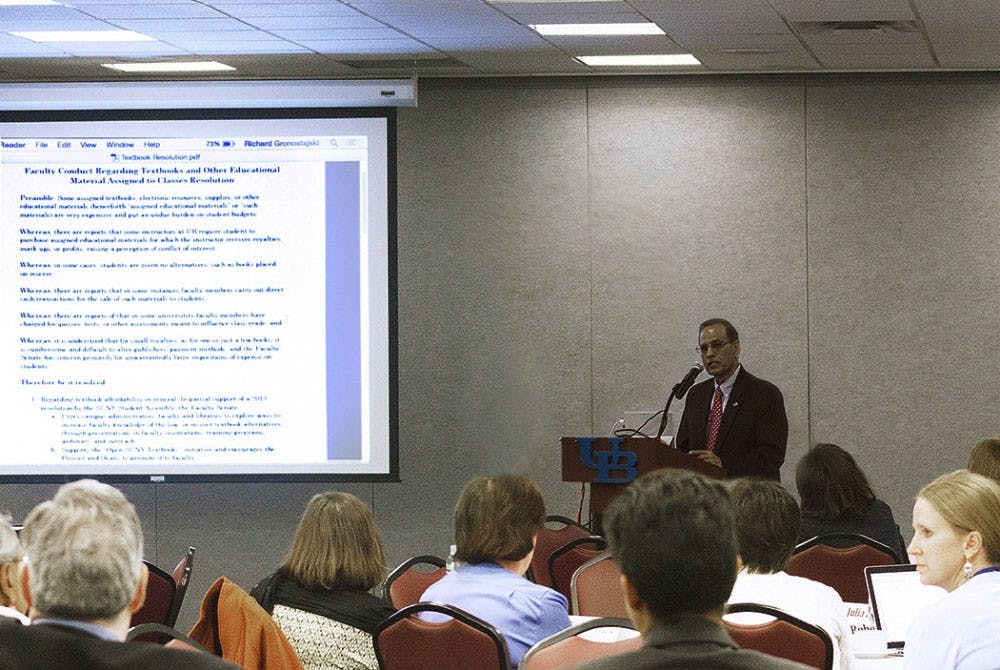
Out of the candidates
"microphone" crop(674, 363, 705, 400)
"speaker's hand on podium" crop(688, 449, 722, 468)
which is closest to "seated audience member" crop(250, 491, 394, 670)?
"microphone" crop(674, 363, 705, 400)

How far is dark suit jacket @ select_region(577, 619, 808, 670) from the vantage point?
1.83 m

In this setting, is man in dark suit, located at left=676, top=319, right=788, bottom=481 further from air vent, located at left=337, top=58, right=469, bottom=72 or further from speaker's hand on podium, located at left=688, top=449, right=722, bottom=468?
air vent, located at left=337, top=58, right=469, bottom=72

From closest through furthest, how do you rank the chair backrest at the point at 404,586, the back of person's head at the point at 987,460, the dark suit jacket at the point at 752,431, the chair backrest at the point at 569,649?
the chair backrest at the point at 569,649
the chair backrest at the point at 404,586
the back of person's head at the point at 987,460
the dark suit jacket at the point at 752,431

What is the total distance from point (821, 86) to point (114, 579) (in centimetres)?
755

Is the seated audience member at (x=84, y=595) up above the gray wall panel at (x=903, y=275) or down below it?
below

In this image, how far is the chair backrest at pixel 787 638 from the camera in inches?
143

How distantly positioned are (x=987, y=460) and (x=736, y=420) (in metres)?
2.55

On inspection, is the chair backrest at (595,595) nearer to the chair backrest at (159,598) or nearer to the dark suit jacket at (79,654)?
the chair backrest at (159,598)

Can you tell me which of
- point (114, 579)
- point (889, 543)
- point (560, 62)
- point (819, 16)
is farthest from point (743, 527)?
point (560, 62)

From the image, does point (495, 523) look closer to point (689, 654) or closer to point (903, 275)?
point (689, 654)

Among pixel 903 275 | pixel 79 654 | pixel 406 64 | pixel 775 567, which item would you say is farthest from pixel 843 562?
pixel 406 64

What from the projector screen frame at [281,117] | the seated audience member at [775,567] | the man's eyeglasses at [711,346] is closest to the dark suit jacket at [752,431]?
the man's eyeglasses at [711,346]

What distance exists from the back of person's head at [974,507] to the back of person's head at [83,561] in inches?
82.4

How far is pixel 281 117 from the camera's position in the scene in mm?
8328
